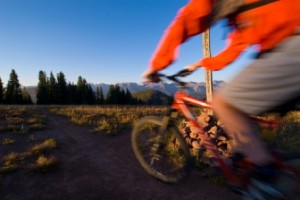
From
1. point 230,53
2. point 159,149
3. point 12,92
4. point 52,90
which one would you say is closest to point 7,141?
point 159,149

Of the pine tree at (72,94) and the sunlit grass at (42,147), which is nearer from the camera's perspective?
the sunlit grass at (42,147)

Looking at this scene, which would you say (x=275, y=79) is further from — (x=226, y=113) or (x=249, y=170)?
(x=249, y=170)

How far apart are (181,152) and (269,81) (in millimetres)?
2088

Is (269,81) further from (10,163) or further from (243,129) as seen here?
(10,163)

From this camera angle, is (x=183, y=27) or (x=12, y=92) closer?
(x=183, y=27)

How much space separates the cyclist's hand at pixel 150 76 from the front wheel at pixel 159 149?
2.37 ft

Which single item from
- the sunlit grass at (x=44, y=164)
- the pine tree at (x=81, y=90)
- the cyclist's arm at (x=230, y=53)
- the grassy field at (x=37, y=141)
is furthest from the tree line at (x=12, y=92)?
the cyclist's arm at (x=230, y=53)

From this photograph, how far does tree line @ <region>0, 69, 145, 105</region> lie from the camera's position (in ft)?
234

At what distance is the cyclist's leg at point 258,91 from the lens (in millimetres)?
2242

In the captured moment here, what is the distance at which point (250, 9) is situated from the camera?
2525mm

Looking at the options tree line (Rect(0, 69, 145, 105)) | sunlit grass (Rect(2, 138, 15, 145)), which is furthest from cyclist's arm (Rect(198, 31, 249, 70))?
tree line (Rect(0, 69, 145, 105))

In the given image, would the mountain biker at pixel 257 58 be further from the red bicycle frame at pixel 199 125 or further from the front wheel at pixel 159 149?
the front wheel at pixel 159 149

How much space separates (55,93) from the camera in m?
78.1

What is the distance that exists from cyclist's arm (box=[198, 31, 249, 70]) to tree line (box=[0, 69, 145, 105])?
75.1 meters
